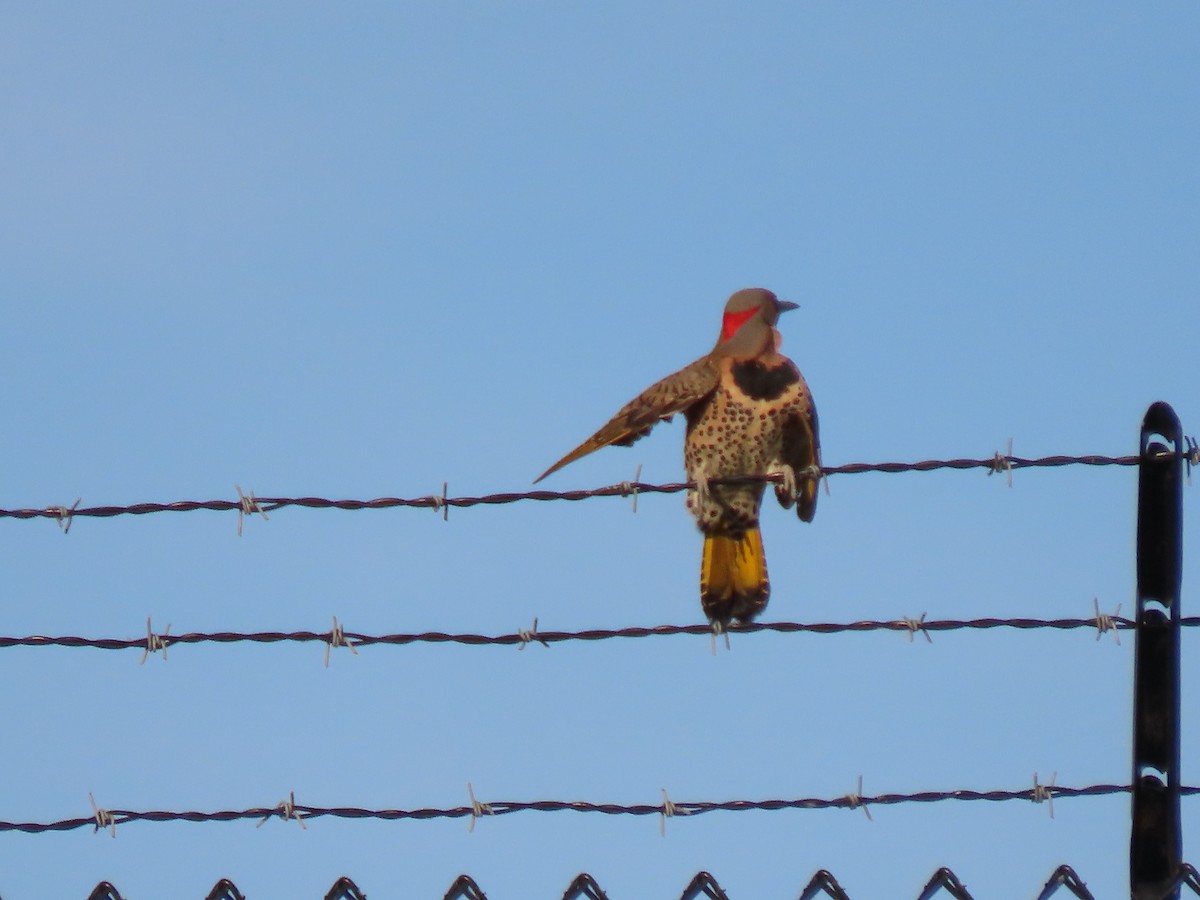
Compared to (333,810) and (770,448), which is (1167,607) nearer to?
(333,810)

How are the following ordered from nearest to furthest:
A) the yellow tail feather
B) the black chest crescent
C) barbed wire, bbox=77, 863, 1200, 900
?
barbed wire, bbox=77, 863, 1200, 900
the yellow tail feather
the black chest crescent

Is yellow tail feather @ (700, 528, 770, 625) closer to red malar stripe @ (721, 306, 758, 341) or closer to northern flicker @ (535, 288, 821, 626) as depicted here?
northern flicker @ (535, 288, 821, 626)

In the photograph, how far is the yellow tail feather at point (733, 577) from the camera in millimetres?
6180

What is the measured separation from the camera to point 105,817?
3729 mm

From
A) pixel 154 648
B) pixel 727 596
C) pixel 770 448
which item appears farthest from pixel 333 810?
pixel 770 448

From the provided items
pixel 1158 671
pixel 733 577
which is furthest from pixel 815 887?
pixel 733 577

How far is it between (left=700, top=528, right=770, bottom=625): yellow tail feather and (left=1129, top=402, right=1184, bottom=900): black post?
2.71 meters

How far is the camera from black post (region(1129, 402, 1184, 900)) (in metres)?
3.37

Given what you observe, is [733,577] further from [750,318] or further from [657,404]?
[750,318]

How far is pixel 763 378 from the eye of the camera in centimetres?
673

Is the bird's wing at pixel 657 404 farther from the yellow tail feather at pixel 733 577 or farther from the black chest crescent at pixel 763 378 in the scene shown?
the yellow tail feather at pixel 733 577

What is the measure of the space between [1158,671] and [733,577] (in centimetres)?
289

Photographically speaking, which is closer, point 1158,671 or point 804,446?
point 1158,671

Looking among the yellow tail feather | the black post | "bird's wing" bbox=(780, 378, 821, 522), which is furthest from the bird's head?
the black post
